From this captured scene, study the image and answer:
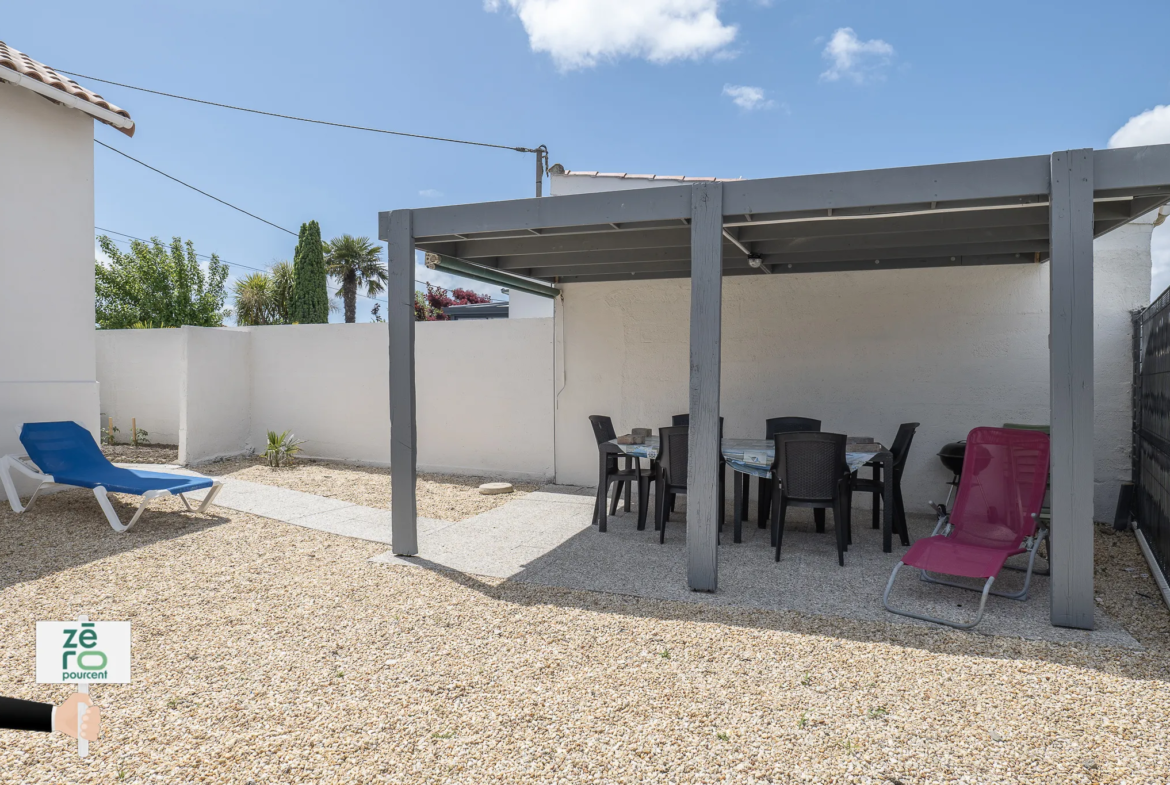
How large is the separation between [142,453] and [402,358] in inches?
308

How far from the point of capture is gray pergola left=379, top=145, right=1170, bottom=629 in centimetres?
373

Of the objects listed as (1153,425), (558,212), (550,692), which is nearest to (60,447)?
(558,212)

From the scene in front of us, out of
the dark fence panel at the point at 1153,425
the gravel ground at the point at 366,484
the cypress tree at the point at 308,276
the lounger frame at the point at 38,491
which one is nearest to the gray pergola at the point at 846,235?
the dark fence panel at the point at 1153,425

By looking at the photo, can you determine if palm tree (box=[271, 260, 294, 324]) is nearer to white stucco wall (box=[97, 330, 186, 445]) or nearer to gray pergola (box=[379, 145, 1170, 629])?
white stucco wall (box=[97, 330, 186, 445])

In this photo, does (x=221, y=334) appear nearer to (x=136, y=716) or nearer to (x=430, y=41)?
(x=430, y=41)

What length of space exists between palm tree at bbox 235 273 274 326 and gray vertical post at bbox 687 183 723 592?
2192 cm

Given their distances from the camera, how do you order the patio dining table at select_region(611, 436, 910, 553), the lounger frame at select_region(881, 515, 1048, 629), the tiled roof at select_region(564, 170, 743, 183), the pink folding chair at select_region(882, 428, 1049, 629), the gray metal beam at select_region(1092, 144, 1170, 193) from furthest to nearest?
1. the tiled roof at select_region(564, 170, 743, 183)
2. the patio dining table at select_region(611, 436, 910, 553)
3. the pink folding chair at select_region(882, 428, 1049, 629)
4. the lounger frame at select_region(881, 515, 1048, 629)
5. the gray metal beam at select_region(1092, 144, 1170, 193)

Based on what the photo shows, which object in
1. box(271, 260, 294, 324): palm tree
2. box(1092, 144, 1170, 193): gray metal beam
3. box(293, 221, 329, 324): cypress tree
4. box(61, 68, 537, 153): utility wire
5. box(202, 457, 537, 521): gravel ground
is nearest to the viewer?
box(1092, 144, 1170, 193): gray metal beam

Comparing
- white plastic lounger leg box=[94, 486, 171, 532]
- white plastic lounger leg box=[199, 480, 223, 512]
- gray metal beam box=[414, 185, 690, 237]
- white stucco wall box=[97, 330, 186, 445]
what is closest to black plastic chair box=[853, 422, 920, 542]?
gray metal beam box=[414, 185, 690, 237]

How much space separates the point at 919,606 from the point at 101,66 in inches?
614

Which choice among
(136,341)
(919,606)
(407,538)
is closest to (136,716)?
(407,538)

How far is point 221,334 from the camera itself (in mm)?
10188

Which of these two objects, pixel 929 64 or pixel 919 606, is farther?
pixel 929 64

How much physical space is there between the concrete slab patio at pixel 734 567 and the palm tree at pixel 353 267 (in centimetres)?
2151
